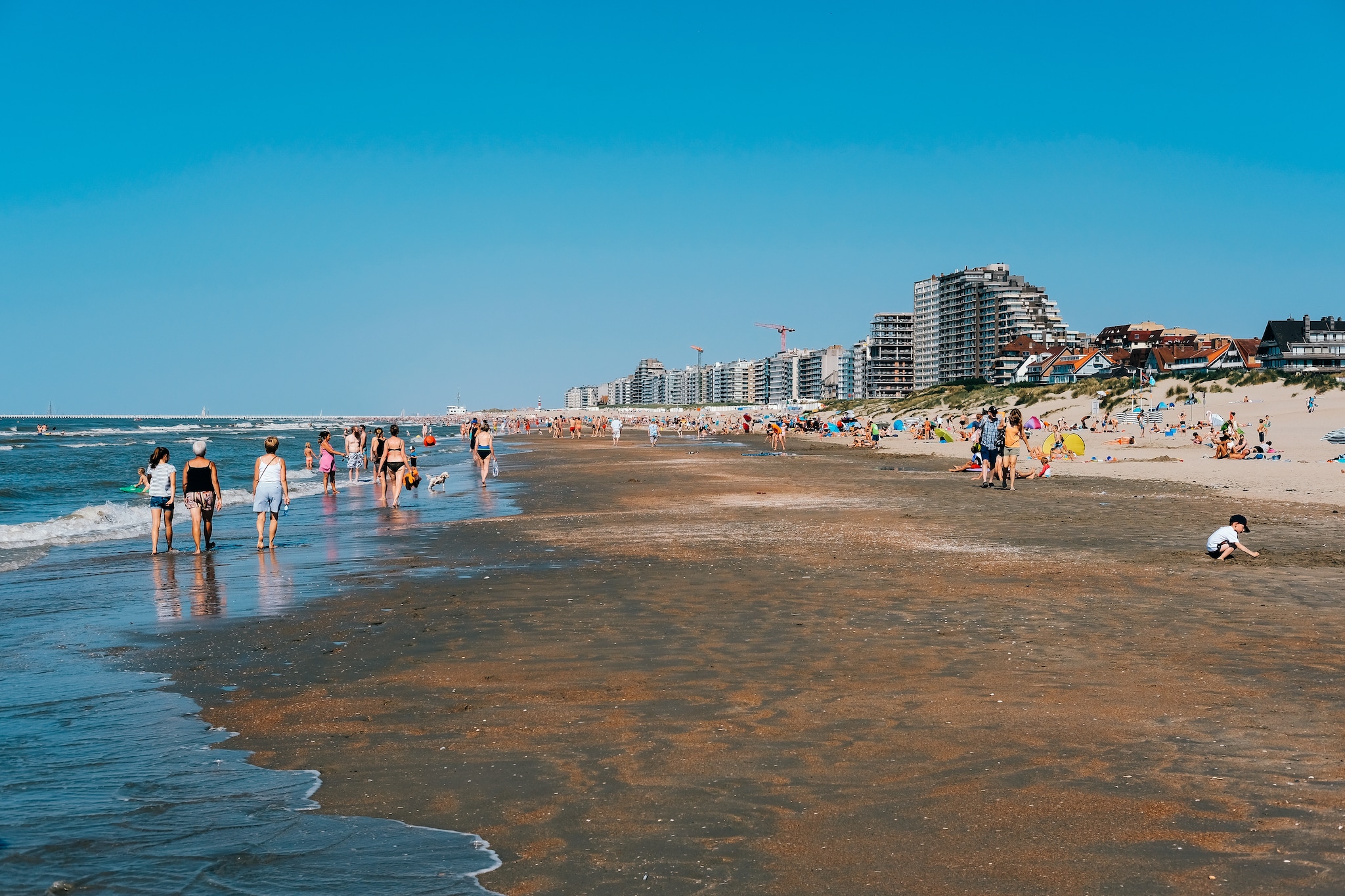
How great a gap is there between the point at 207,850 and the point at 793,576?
23.1 feet

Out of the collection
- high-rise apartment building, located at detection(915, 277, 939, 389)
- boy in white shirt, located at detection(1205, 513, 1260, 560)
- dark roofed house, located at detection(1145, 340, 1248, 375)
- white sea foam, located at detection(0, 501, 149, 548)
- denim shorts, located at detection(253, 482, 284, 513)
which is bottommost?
white sea foam, located at detection(0, 501, 149, 548)

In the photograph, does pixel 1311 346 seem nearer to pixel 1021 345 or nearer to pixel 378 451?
pixel 1021 345

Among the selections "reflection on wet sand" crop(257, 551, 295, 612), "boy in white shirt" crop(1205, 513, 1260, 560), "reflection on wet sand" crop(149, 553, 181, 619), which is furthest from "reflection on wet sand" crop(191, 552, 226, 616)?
"boy in white shirt" crop(1205, 513, 1260, 560)

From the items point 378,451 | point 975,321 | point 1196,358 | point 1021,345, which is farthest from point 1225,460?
point 975,321

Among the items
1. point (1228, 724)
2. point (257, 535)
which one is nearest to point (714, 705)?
point (1228, 724)

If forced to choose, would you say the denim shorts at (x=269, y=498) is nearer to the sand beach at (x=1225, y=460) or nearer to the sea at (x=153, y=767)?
the sea at (x=153, y=767)

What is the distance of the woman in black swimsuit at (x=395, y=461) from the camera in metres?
19.6

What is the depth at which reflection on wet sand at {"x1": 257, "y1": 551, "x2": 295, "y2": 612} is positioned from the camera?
9.15m

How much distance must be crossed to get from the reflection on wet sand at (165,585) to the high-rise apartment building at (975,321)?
146 m

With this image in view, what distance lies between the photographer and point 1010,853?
3641 mm

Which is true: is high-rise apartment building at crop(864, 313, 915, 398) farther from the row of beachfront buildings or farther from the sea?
the sea

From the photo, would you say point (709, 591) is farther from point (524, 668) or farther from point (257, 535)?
point (257, 535)

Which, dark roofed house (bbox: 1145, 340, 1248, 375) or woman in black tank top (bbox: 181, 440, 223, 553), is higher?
dark roofed house (bbox: 1145, 340, 1248, 375)

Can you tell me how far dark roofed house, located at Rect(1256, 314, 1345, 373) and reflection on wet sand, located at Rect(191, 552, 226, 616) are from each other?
114 metres
